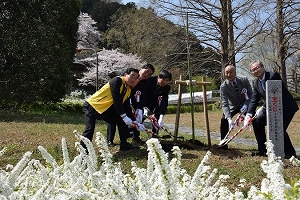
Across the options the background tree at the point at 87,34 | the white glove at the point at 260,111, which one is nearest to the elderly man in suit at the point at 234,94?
the white glove at the point at 260,111

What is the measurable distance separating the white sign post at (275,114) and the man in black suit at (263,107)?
0.44m

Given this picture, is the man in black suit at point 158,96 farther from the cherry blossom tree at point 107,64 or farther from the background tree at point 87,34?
the background tree at point 87,34

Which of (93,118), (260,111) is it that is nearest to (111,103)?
(93,118)

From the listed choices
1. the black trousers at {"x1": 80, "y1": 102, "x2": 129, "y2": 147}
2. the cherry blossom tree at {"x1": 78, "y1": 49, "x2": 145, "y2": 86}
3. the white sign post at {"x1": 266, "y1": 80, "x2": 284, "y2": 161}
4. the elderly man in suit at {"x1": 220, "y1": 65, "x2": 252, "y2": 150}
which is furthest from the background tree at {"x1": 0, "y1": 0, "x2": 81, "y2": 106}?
the cherry blossom tree at {"x1": 78, "y1": 49, "x2": 145, "y2": 86}

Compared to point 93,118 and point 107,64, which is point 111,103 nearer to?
point 93,118

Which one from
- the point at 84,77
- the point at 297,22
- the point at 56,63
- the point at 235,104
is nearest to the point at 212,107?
the point at 297,22

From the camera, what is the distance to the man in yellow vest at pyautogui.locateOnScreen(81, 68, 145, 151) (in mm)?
5570

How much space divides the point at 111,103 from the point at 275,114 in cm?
241

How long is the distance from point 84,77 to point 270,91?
1265 inches

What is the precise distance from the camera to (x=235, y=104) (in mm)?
6664

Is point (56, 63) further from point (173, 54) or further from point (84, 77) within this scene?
point (84, 77)

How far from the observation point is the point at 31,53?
14.3 metres

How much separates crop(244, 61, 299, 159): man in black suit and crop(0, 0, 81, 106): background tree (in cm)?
1016

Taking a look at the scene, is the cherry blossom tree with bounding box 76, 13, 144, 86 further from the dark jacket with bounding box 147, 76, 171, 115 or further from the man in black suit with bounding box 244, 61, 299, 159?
the man in black suit with bounding box 244, 61, 299, 159
